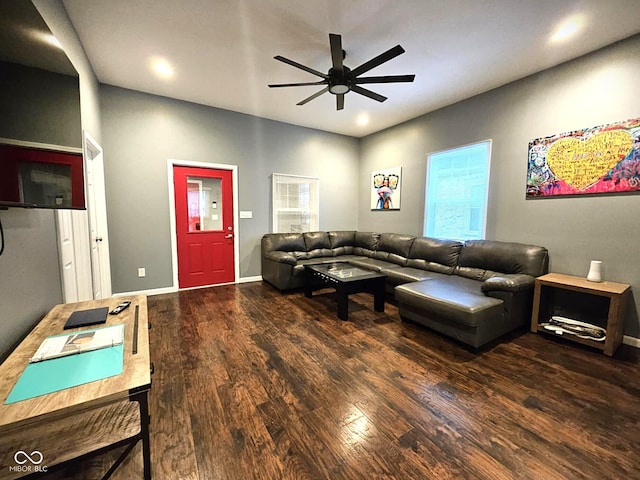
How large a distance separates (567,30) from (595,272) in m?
2.25

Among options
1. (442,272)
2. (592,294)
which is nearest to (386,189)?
(442,272)

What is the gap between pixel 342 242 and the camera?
526cm

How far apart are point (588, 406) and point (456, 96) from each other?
369 centimetres

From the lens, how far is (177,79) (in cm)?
326

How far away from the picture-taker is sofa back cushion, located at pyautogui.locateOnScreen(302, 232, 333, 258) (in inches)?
192

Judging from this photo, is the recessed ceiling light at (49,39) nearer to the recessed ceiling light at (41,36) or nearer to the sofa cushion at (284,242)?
the recessed ceiling light at (41,36)

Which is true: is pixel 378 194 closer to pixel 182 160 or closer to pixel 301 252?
pixel 301 252

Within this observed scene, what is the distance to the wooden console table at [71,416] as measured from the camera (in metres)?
0.83

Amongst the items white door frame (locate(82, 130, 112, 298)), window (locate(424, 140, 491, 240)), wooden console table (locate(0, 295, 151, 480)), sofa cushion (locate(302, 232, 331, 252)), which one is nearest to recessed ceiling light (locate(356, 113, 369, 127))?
window (locate(424, 140, 491, 240))

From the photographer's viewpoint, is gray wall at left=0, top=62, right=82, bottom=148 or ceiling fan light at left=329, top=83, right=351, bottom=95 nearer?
gray wall at left=0, top=62, right=82, bottom=148

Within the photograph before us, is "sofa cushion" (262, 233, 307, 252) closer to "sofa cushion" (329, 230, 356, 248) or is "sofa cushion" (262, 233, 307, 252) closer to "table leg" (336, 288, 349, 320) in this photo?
"sofa cushion" (329, 230, 356, 248)

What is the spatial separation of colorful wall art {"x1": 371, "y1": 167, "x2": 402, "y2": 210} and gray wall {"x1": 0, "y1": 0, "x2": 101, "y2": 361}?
4458 millimetres

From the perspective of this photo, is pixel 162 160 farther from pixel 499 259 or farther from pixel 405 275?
pixel 499 259

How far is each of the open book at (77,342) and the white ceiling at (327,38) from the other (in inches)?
98.1
